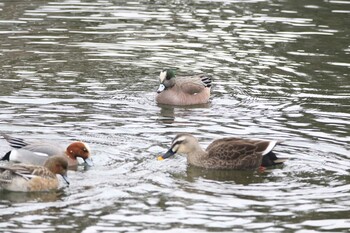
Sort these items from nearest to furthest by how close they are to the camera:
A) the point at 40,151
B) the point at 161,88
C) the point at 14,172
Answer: the point at 14,172 < the point at 40,151 < the point at 161,88

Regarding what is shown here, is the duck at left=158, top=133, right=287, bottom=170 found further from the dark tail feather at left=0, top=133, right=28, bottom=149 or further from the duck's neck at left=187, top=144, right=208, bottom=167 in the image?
the dark tail feather at left=0, top=133, right=28, bottom=149

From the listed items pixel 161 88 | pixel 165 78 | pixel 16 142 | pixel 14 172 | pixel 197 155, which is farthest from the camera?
pixel 165 78

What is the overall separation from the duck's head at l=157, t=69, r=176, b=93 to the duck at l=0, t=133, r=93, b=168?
4.84m

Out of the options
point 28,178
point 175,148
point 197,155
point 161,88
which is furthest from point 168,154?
point 161,88

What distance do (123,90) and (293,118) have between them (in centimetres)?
359

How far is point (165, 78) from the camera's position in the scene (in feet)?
63.7

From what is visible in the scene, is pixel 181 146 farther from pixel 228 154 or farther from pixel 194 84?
pixel 194 84

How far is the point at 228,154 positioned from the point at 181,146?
66 centimetres

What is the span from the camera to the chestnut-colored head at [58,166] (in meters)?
13.6

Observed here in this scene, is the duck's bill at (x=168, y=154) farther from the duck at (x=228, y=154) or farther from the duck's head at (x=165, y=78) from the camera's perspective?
the duck's head at (x=165, y=78)

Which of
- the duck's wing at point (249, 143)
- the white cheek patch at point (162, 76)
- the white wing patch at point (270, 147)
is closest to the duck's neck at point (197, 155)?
the duck's wing at point (249, 143)

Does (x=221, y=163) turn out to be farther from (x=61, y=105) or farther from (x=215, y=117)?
(x=61, y=105)

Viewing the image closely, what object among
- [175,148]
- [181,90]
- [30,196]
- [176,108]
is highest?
[175,148]

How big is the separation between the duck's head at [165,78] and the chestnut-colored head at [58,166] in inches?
225
